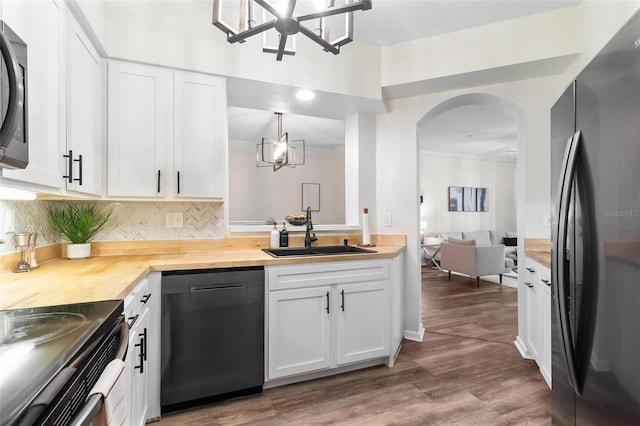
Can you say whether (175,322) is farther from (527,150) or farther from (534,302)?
(527,150)

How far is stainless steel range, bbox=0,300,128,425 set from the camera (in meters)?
0.55

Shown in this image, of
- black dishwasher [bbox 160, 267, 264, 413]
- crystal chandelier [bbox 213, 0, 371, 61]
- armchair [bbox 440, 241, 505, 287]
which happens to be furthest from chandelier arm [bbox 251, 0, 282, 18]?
armchair [bbox 440, 241, 505, 287]

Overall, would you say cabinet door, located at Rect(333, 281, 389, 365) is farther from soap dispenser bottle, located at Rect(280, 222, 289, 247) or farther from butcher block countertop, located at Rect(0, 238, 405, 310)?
soap dispenser bottle, located at Rect(280, 222, 289, 247)

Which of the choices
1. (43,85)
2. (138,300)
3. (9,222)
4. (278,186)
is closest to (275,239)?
(138,300)

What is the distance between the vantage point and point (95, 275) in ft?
5.00

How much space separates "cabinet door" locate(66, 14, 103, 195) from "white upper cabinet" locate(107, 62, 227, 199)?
86mm

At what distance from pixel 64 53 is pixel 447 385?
2988 millimetres

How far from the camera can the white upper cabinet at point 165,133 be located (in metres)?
2.04

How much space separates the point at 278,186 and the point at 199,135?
4326 millimetres

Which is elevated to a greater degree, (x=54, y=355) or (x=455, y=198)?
(x=455, y=198)

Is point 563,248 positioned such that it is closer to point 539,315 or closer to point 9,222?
point 539,315

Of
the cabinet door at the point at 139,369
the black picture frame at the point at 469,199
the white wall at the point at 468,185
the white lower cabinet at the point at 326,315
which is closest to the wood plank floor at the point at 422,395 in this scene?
the white lower cabinet at the point at 326,315

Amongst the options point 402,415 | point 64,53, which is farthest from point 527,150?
point 64,53

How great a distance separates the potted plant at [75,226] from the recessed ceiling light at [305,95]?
177cm
